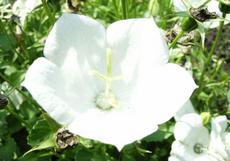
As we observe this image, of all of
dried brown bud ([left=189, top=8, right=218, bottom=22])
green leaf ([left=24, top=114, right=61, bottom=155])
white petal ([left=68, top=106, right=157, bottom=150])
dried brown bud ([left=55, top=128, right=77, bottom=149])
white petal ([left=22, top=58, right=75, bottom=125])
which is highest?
dried brown bud ([left=189, top=8, right=218, bottom=22])

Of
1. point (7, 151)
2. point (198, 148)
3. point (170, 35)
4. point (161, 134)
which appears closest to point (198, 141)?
point (198, 148)

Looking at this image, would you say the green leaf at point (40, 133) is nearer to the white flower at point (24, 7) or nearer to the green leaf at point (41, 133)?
the green leaf at point (41, 133)

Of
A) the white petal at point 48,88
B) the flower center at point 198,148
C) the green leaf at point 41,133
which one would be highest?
the white petal at point 48,88


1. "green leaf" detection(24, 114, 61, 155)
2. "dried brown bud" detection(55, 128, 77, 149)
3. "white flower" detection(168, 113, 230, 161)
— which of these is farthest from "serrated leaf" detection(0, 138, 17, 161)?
"white flower" detection(168, 113, 230, 161)

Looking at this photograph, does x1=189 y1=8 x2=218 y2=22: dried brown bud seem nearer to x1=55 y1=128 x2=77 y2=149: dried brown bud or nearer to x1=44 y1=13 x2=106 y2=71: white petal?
x1=44 y1=13 x2=106 y2=71: white petal

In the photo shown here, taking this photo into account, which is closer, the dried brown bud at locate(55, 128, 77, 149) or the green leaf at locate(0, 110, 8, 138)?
the dried brown bud at locate(55, 128, 77, 149)

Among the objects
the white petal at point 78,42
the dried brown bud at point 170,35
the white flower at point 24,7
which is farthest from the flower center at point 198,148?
the white flower at point 24,7

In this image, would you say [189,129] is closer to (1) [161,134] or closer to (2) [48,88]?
(1) [161,134]

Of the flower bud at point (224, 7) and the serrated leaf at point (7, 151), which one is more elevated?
the flower bud at point (224, 7)
